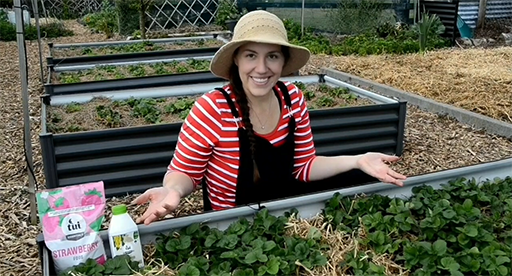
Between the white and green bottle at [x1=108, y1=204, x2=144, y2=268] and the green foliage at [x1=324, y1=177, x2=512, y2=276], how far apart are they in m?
0.62

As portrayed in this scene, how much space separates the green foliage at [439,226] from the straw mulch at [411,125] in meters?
0.13

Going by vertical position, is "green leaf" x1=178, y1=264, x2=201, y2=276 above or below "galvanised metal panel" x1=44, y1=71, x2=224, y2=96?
above

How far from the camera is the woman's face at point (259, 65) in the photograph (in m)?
1.79

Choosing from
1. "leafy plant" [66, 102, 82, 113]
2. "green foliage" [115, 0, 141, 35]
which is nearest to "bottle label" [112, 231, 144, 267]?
"leafy plant" [66, 102, 82, 113]

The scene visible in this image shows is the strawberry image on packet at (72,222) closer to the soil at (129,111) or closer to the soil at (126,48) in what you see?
the soil at (129,111)

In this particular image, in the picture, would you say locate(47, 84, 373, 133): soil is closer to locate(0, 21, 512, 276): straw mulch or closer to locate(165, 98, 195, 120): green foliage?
locate(165, 98, 195, 120): green foliage

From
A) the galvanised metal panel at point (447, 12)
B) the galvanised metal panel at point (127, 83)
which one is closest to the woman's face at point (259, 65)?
the galvanised metal panel at point (127, 83)

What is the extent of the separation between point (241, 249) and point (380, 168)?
625 millimetres

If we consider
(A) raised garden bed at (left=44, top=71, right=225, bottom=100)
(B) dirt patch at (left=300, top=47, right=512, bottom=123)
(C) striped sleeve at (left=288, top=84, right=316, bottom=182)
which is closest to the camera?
(C) striped sleeve at (left=288, top=84, right=316, bottom=182)

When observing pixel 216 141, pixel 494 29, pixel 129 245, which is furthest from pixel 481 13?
pixel 129 245

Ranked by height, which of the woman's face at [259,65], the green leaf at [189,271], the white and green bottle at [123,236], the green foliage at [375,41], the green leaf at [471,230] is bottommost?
the green foliage at [375,41]

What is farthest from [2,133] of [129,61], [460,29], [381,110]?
[460,29]

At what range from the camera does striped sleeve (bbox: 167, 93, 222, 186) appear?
6.07ft

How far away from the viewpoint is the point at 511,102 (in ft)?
16.4
